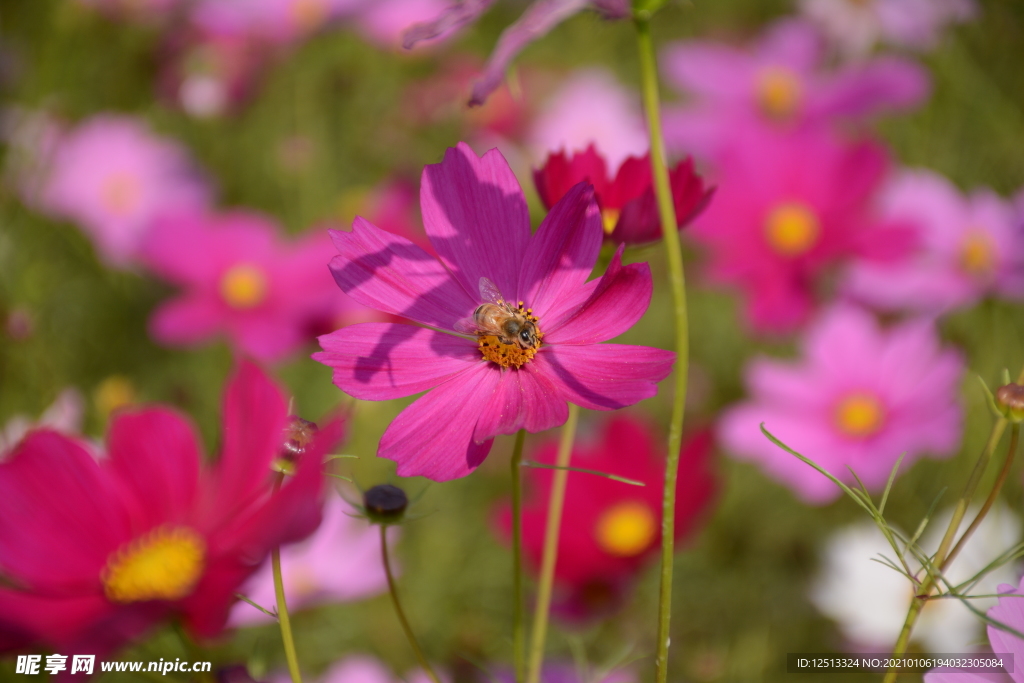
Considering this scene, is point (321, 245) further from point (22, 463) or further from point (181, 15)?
point (181, 15)

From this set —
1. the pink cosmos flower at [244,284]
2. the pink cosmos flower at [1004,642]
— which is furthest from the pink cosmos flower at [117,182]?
the pink cosmos flower at [1004,642]

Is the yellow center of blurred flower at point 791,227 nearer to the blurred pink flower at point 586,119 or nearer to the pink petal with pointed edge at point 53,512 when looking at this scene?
the blurred pink flower at point 586,119

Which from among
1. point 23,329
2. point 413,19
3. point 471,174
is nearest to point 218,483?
point 471,174

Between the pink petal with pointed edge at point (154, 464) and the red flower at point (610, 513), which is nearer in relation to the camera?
the pink petal with pointed edge at point (154, 464)

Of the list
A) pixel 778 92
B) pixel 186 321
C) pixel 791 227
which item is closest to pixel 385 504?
pixel 186 321

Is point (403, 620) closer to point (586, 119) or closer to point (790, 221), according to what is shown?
point (790, 221)

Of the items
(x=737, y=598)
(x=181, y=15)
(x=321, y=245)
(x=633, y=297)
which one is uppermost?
(x=181, y=15)
